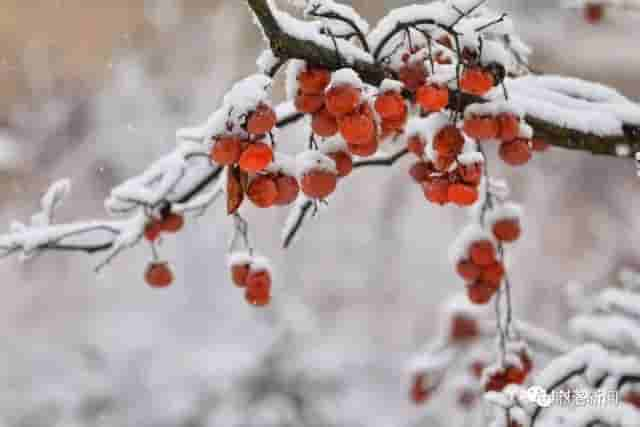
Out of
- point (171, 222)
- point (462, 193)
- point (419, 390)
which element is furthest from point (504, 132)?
point (419, 390)

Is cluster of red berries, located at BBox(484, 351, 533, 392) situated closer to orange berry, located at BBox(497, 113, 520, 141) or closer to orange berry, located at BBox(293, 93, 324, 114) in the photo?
orange berry, located at BBox(497, 113, 520, 141)

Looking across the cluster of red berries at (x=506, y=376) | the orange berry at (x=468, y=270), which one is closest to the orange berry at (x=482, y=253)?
the orange berry at (x=468, y=270)

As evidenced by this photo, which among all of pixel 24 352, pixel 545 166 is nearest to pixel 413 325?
pixel 545 166

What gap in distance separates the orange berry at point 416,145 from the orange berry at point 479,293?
42cm

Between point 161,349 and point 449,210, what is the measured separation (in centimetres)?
264

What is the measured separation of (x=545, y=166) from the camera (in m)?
5.40

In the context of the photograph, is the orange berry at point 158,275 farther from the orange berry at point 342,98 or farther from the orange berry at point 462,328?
the orange berry at point 462,328

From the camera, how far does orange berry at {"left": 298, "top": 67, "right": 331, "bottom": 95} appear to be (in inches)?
39.7

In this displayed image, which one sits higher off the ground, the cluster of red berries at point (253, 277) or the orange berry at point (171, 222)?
the orange berry at point (171, 222)

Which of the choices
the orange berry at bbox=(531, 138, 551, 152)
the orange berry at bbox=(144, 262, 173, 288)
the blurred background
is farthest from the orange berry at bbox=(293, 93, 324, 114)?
the blurred background

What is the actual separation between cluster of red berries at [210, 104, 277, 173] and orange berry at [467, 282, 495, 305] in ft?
2.25

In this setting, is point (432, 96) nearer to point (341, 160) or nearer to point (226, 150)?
point (341, 160)

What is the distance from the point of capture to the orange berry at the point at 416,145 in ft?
3.83

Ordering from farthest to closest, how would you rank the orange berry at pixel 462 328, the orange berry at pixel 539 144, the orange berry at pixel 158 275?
1. the orange berry at pixel 462 328
2. the orange berry at pixel 158 275
3. the orange berry at pixel 539 144
